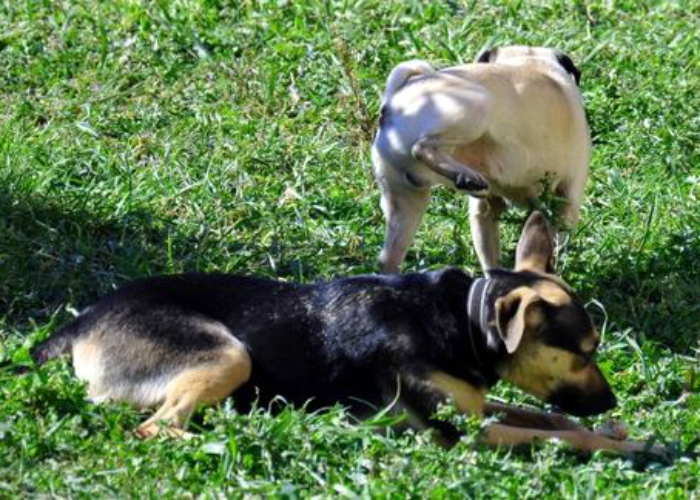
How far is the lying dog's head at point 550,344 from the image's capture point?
701 centimetres

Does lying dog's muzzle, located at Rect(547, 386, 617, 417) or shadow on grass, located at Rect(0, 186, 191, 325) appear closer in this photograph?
lying dog's muzzle, located at Rect(547, 386, 617, 417)

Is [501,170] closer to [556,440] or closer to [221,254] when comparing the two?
[221,254]

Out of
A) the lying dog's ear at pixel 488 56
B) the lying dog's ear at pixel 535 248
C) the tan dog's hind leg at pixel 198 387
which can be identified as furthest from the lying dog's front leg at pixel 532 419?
the lying dog's ear at pixel 488 56

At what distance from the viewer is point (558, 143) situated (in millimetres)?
9125

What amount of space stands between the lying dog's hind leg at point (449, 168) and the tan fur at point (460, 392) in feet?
5.32

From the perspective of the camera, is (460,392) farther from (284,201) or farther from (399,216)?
(284,201)

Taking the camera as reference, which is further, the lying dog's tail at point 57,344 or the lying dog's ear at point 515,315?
the lying dog's tail at point 57,344

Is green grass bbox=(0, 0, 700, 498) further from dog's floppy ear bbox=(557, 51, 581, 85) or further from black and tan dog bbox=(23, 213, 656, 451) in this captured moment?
dog's floppy ear bbox=(557, 51, 581, 85)

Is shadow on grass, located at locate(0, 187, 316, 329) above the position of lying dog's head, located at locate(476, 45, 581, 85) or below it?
below

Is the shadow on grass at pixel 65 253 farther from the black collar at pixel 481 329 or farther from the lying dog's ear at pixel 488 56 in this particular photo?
the black collar at pixel 481 329

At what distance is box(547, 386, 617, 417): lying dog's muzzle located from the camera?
23.3ft

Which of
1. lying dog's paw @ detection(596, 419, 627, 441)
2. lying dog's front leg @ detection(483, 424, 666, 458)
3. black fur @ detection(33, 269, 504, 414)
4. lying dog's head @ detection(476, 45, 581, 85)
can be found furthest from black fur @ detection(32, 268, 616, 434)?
lying dog's head @ detection(476, 45, 581, 85)

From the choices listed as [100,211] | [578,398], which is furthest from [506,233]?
[578,398]

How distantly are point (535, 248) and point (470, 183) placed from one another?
108 cm
